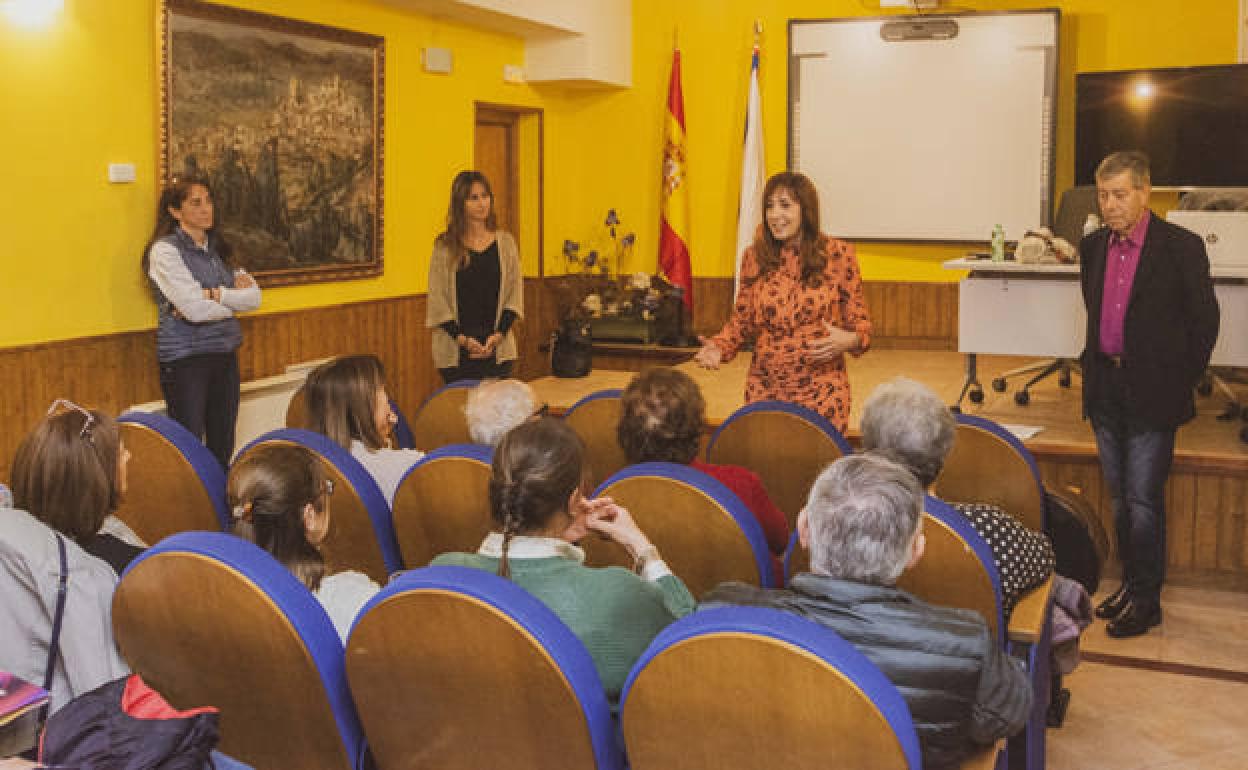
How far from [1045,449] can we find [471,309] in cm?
256

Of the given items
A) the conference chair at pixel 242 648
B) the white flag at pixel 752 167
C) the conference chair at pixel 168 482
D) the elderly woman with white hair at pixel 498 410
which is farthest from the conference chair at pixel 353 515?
the white flag at pixel 752 167

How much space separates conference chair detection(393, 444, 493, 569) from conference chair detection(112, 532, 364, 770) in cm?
87

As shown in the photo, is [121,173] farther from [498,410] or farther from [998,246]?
[998,246]

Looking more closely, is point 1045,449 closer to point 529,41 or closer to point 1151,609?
point 1151,609

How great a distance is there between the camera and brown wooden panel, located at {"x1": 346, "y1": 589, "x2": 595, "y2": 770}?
1736 mm

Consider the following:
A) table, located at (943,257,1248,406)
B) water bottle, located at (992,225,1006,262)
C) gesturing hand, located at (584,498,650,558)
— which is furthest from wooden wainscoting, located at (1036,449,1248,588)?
gesturing hand, located at (584,498,650,558)

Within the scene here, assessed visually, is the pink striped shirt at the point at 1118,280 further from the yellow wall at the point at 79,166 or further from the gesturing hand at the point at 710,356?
the yellow wall at the point at 79,166

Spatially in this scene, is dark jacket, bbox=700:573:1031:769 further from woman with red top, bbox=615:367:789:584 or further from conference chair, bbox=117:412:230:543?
conference chair, bbox=117:412:230:543

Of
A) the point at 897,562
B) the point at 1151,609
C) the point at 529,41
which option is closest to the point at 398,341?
the point at 529,41

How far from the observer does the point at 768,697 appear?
62.9 inches

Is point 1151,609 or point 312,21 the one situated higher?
point 312,21

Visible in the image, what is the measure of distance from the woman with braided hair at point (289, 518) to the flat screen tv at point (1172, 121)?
6.87 metres

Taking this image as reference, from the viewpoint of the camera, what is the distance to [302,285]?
22.1 feet

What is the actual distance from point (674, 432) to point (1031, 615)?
2.89 feet
